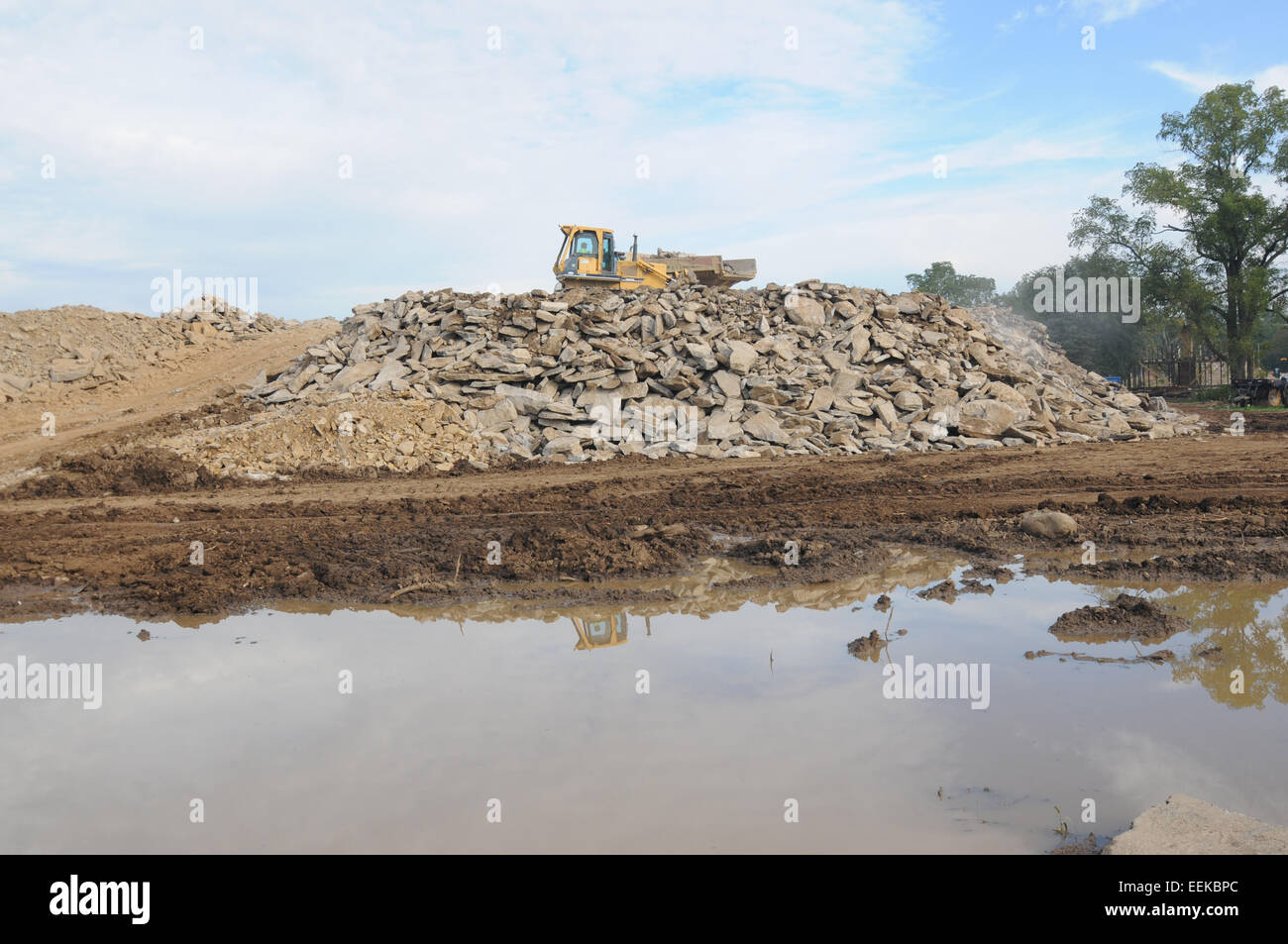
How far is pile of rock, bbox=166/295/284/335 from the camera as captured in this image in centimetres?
2544

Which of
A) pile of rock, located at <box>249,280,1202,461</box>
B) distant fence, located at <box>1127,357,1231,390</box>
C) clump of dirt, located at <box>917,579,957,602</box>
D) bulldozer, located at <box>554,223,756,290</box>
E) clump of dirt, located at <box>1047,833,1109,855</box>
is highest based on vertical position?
bulldozer, located at <box>554,223,756,290</box>

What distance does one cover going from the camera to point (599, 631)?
22.2ft

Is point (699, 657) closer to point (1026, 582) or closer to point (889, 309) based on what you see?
point (1026, 582)

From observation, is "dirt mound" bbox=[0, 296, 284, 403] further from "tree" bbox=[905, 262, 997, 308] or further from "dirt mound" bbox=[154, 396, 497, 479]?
"tree" bbox=[905, 262, 997, 308]

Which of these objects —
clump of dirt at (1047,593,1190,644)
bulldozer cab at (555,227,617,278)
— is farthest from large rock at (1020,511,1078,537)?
bulldozer cab at (555,227,617,278)

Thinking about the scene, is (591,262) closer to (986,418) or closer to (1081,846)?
(986,418)

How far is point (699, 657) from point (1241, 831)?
3.35m

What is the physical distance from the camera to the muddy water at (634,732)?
4012 millimetres

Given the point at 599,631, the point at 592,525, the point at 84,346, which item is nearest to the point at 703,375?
the point at 592,525

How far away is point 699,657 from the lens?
616cm

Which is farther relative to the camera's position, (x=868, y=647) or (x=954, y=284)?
(x=954, y=284)

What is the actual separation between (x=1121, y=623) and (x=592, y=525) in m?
5.40

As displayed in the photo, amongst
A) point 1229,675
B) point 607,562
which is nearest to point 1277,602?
point 1229,675

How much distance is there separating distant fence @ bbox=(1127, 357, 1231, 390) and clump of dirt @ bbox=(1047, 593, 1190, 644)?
3039 centimetres
